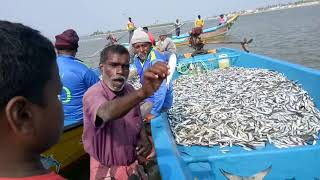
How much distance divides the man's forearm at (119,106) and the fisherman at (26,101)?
943 millimetres

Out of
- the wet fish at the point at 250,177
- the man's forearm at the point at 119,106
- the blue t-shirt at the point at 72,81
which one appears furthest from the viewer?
the blue t-shirt at the point at 72,81

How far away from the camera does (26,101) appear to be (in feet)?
3.21

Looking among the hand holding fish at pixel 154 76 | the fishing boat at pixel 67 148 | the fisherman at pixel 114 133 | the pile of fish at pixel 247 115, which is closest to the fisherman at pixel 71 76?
the fishing boat at pixel 67 148

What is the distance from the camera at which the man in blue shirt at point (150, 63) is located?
4.64 metres

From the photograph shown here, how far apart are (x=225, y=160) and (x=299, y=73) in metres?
3.19

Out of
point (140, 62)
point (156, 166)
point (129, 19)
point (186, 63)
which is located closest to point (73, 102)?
point (140, 62)

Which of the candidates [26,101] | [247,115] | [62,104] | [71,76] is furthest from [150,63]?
[26,101]

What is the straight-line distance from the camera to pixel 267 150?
11.8 feet

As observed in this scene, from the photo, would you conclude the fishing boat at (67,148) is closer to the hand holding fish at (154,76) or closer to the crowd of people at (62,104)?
the crowd of people at (62,104)

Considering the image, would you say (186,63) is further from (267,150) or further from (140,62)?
(267,150)

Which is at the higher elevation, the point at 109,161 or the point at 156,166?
the point at 109,161

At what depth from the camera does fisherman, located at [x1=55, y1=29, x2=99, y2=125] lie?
15.5 feet

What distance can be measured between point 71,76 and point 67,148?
1.05 metres

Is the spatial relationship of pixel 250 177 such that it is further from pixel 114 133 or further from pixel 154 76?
pixel 154 76
